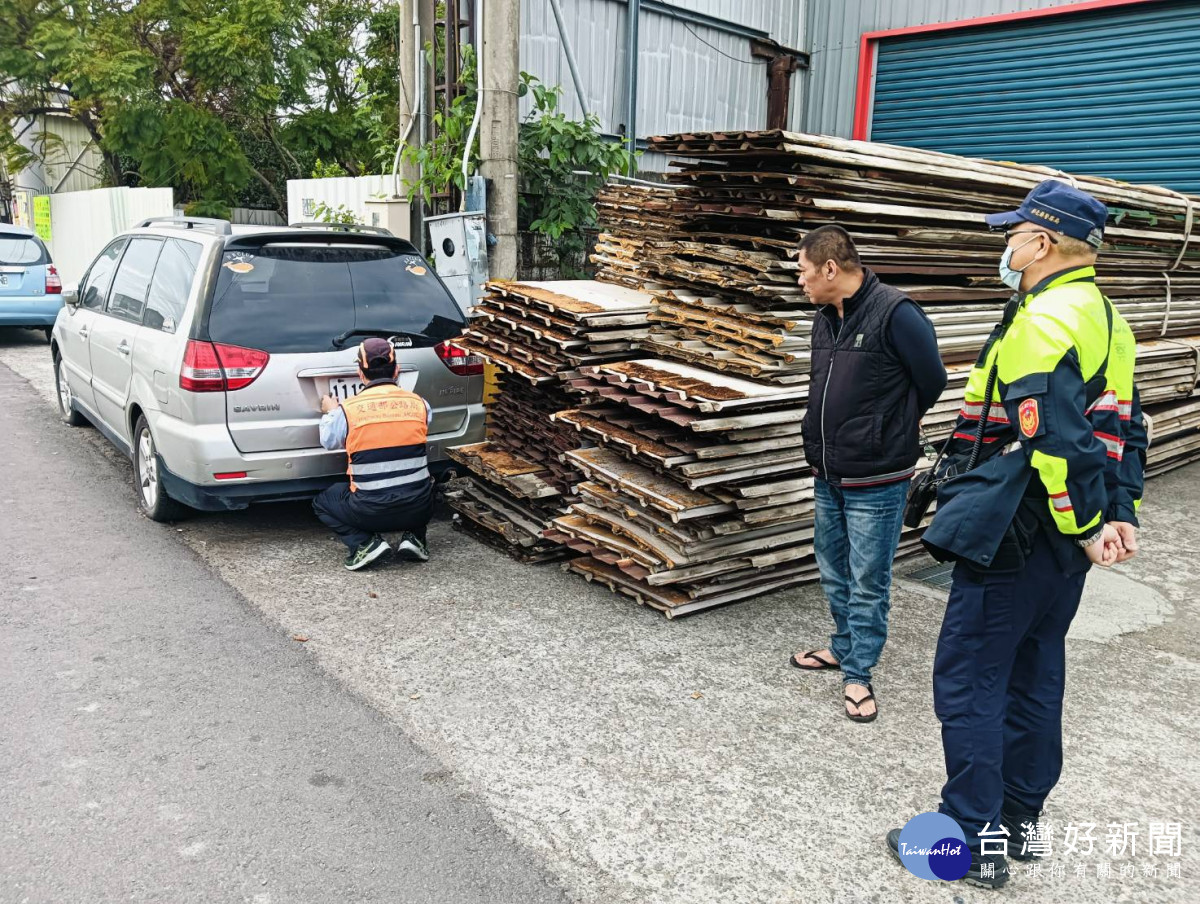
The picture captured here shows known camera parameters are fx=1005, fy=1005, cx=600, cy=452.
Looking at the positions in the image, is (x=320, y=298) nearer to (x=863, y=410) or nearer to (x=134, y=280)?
(x=134, y=280)

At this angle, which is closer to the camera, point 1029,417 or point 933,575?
point 1029,417

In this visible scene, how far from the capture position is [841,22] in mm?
13406

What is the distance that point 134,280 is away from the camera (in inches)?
284

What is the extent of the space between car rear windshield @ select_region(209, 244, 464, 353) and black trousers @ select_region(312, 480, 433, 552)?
0.94 meters

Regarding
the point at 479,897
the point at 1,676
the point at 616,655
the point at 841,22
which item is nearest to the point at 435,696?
the point at 616,655

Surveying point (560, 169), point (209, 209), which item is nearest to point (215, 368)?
point (560, 169)

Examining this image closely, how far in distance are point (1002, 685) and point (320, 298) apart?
462 centimetres

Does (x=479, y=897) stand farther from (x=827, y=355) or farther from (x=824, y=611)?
(x=824, y=611)

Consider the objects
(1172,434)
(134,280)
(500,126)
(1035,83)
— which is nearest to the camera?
(134,280)

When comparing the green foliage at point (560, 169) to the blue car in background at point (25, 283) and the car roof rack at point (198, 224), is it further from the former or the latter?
the blue car in background at point (25, 283)

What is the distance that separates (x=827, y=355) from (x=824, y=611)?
1.79 metres

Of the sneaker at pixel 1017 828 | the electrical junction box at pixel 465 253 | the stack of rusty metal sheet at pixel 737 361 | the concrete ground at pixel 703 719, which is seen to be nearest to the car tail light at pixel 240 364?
Answer: the concrete ground at pixel 703 719

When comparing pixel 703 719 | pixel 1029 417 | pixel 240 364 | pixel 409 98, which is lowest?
pixel 703 719

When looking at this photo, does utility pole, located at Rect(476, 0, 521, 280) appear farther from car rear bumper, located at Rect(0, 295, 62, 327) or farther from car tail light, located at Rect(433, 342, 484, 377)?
car rear bumper, located at Rect(0, 295, 62, 327)
